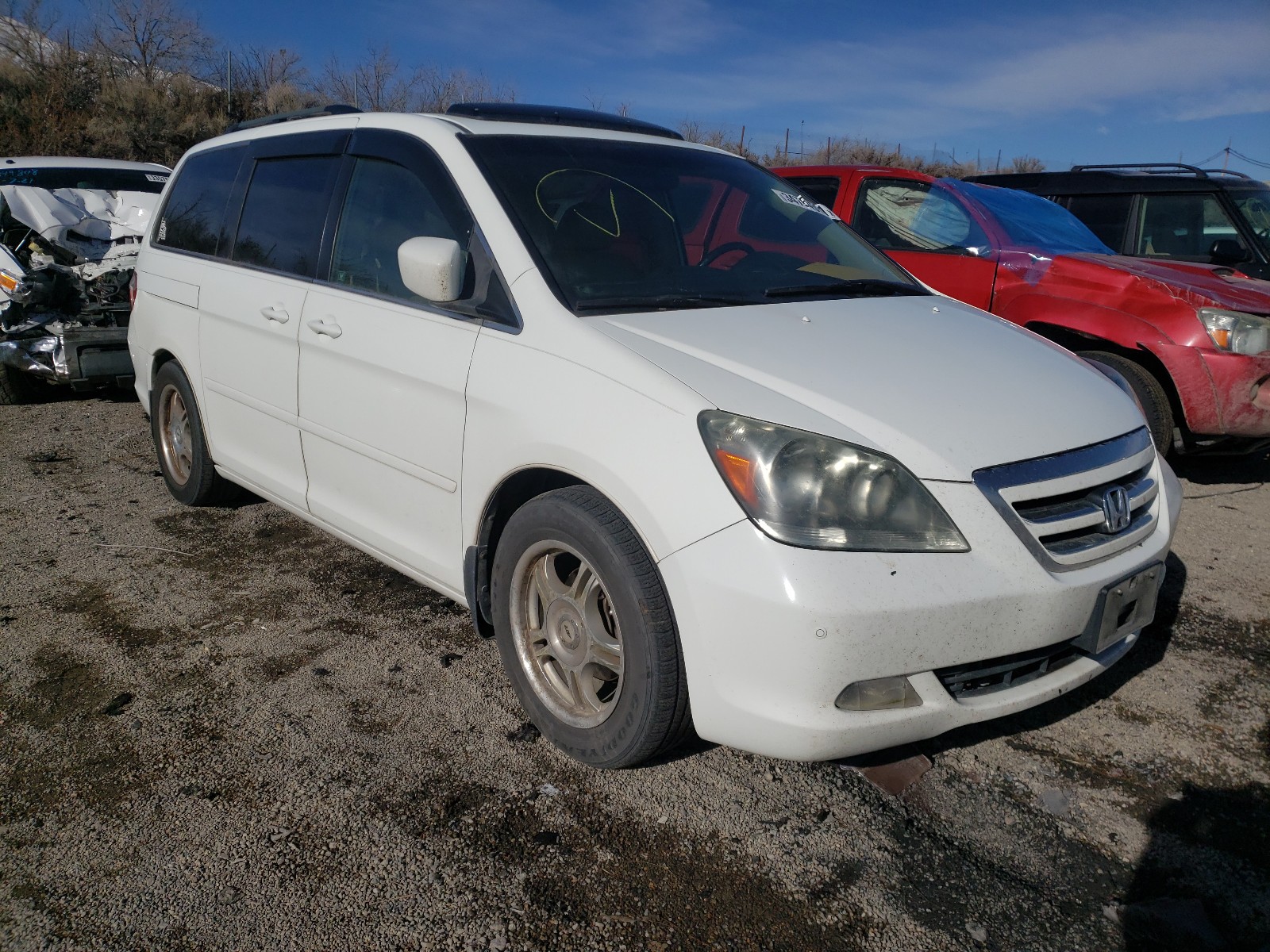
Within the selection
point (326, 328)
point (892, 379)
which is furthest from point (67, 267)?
point (892, 379)

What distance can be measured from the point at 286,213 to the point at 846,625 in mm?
2856

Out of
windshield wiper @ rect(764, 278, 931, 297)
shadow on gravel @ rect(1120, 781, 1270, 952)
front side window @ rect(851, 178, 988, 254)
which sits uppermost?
front side window @ rect(851, 178, 988, 254)

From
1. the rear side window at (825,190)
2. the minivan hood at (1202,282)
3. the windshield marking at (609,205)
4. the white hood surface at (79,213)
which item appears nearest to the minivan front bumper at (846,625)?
the windshield marking at (609,205)

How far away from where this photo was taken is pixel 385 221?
3.23 meters

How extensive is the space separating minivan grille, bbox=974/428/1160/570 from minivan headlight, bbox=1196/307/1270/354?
3.01 m

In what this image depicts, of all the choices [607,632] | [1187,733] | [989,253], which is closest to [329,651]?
[607,632]

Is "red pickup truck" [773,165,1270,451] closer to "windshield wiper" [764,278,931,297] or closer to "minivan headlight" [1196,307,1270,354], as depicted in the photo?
"minivan headlight" [1196,307,1270,354]

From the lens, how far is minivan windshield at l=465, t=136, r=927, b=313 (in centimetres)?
283

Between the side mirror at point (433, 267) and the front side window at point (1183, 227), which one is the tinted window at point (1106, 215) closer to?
the front side window at point (1183, 227)

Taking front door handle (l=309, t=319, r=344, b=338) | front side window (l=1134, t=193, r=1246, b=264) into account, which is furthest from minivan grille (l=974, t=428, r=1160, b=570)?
front side window (l=1134, t=193, r=1246, b=264)

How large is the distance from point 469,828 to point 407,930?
0.36 m

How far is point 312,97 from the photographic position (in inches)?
1006

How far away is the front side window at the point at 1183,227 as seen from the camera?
7.00 m

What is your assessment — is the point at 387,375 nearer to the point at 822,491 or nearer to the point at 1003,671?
the point at 822,491
